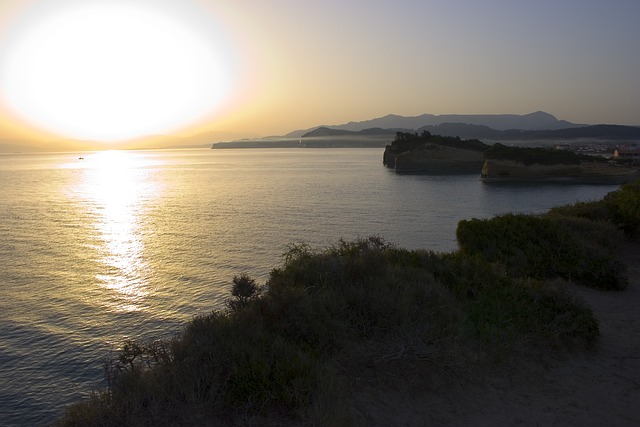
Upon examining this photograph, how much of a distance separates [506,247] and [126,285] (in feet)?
41.0

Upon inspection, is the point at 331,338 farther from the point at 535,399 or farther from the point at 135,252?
the point at 135,252

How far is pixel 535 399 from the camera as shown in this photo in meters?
6.79

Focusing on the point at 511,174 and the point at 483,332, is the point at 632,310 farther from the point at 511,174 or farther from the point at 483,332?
the point at 511,174

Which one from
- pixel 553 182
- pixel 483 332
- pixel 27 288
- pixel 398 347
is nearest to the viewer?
pixel 398 347

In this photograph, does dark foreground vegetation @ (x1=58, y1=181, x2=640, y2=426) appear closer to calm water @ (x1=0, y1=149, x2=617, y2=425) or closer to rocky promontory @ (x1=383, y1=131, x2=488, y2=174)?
calm water @ (x1=0, y1=149, x2=617, y2=425)

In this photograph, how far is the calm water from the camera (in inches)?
400

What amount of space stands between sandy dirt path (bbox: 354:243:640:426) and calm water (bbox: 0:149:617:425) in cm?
593

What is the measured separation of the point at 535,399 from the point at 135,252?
1818 cm

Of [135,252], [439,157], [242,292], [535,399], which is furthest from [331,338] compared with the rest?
[439,157]

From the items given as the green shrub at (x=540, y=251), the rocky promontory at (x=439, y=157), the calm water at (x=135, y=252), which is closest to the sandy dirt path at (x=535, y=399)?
the green shrub at (x=540, y=251)

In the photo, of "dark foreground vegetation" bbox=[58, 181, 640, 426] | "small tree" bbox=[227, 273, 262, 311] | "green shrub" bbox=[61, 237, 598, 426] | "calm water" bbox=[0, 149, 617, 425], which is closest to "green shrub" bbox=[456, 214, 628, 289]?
"dark foreground vegetation" bbox=[58, 181, 640, 426]

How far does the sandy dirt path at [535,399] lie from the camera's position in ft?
20.4

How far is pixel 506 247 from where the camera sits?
1349 cm

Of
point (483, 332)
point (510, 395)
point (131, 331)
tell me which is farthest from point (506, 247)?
point (131, 331)
